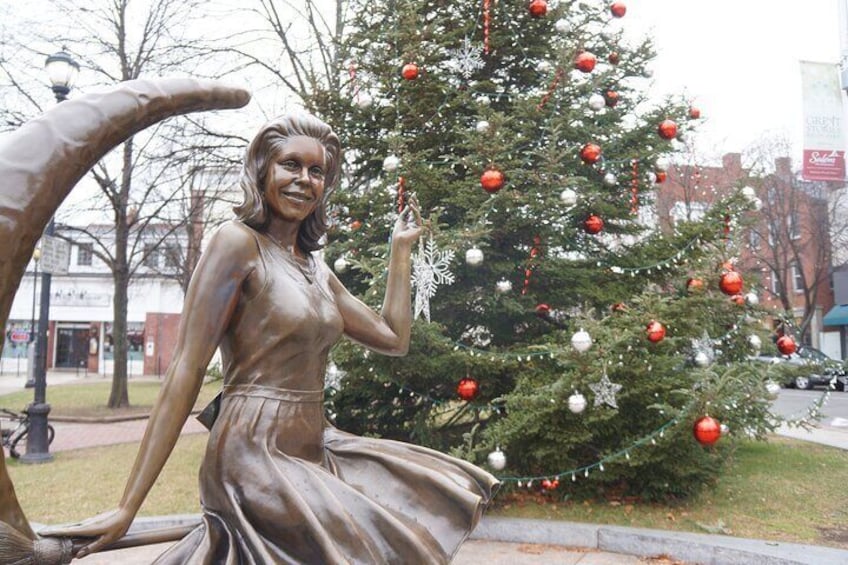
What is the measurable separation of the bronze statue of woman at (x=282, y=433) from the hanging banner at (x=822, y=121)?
9.53 meters

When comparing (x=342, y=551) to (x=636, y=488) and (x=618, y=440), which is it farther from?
(x=636, y=488)

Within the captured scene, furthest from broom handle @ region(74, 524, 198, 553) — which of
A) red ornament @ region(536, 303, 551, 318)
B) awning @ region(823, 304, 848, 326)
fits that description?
awning @ region(823, 304, 848, 326)

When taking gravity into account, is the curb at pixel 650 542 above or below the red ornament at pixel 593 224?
below

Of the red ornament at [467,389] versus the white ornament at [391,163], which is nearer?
the red ornament at [467,389]

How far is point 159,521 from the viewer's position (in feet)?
17.3

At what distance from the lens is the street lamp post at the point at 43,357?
331 inches


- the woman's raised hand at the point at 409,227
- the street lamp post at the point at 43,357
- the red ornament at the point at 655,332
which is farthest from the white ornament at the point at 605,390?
the street lamp post at the point at 43,357

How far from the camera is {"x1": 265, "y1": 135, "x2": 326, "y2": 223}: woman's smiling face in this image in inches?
78.0

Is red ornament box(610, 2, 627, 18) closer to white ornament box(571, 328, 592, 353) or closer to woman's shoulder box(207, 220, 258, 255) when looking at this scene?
white ornament box(571, 328, 592, 353)

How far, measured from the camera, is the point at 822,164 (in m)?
9.34

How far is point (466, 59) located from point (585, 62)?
5.13 feet

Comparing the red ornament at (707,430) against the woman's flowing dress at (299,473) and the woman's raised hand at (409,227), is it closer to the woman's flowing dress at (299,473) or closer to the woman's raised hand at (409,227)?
the woman's flowing dress at (299,473)

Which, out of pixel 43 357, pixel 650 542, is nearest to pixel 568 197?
pixel 650 542

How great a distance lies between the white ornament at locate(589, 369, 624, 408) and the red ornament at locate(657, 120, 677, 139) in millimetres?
3066
